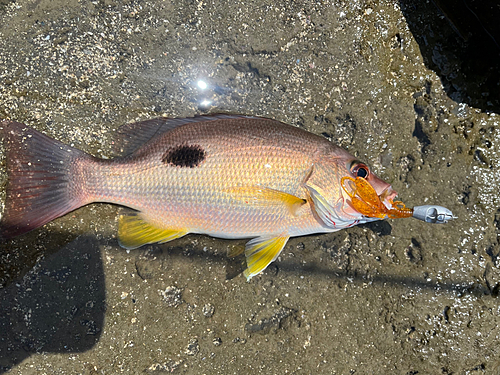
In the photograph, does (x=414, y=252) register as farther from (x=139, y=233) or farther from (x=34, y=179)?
(x=34, y=179)

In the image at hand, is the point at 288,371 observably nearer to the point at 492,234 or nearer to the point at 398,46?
the point at 492,234

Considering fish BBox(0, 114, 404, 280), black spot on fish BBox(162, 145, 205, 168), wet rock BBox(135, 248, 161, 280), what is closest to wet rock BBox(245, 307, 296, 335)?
fish BBox(0, 114, 404, 280)

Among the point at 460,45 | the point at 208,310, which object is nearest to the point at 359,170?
the point at 208,310

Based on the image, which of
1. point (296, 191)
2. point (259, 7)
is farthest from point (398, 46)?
point (296, 191)

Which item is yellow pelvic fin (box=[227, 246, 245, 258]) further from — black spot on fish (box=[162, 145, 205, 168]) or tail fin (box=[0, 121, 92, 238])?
tail fin (box=[0, 121, 92, 238])

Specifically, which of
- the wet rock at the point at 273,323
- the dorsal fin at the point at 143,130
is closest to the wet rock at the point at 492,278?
the wet rock at the point at 273,323

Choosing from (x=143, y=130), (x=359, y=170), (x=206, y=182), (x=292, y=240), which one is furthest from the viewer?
(x=292, y=240)
